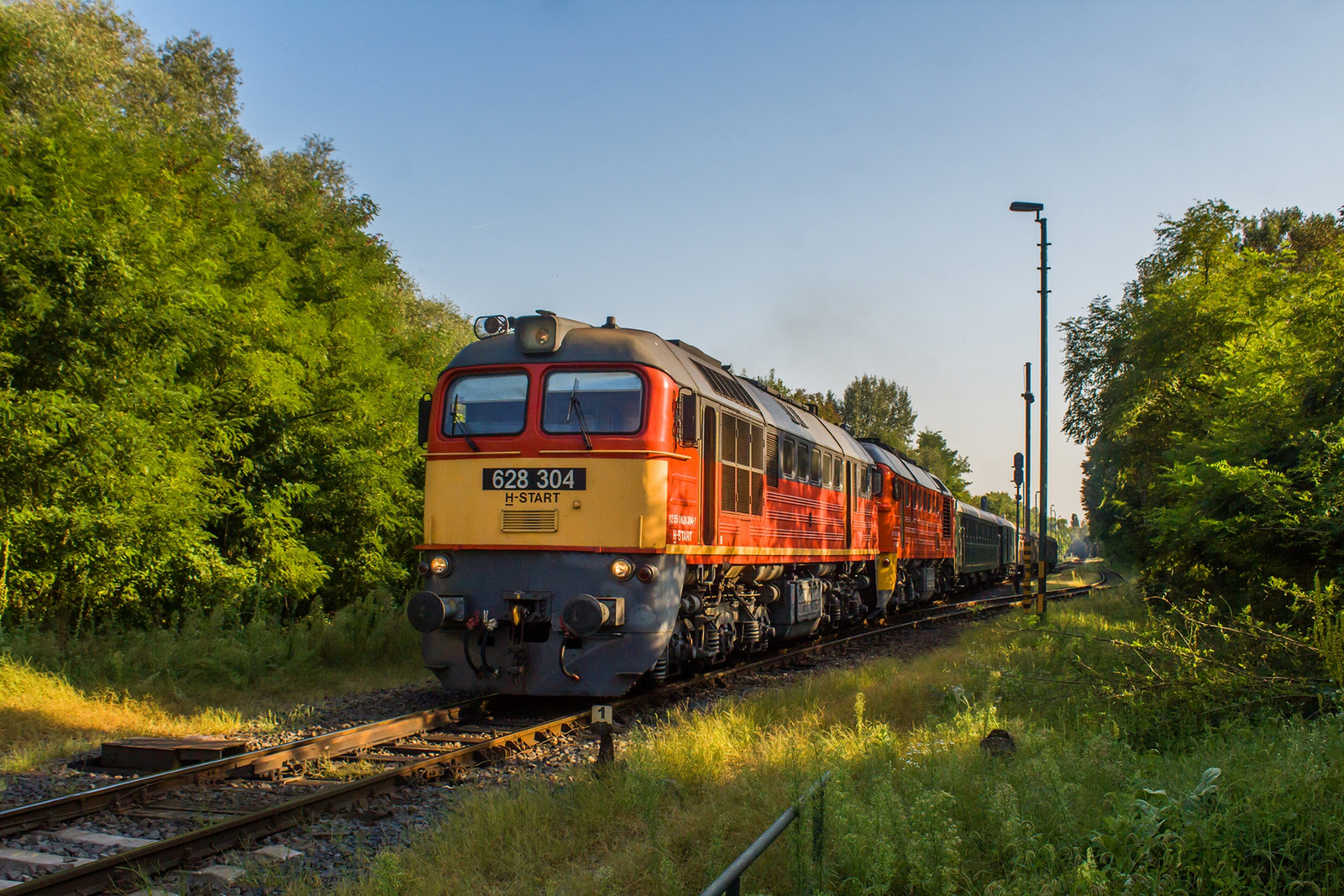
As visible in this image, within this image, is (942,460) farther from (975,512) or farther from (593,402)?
(593,402)

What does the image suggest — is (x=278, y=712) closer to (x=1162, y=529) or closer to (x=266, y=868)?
(x=266, y=868)

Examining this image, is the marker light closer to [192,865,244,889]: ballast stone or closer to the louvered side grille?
the louvered side grille

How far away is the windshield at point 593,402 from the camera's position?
9.80 meters

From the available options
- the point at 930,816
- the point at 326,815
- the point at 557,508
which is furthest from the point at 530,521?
the point at 930,816

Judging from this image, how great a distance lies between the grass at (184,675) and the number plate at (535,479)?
10.1ft

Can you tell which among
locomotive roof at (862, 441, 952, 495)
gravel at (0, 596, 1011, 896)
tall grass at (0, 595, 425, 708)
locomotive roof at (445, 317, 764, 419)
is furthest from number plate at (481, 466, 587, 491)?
locomotive roof at (862, 441, 952, 495)

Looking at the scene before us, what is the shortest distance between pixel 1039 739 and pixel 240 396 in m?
11.1

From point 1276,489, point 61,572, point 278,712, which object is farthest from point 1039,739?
point 61,572

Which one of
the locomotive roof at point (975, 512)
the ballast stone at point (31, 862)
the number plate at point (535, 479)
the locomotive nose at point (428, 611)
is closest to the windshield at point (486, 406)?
the number plate at point (535, 479)

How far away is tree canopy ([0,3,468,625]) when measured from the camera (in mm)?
10156

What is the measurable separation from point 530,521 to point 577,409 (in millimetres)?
1244

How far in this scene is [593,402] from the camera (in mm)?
9930

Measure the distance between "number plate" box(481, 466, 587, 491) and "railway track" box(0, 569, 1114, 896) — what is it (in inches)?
89.1

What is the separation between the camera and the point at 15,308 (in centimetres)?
1015
